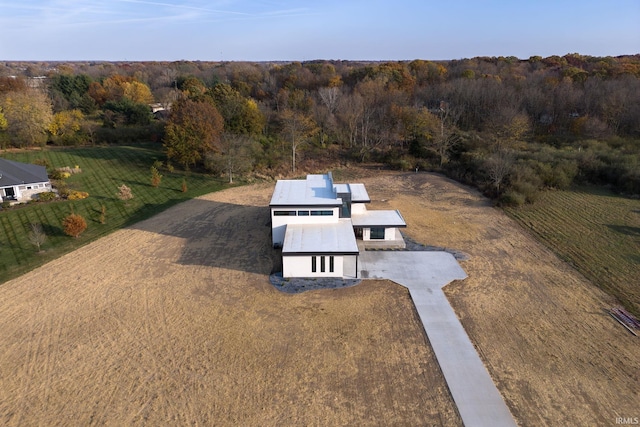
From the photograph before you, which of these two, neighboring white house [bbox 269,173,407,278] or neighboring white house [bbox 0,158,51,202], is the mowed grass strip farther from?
neighboring white house [bbox 0,158,51,202]

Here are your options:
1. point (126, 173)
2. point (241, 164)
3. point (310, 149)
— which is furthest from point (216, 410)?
point (310, 149)

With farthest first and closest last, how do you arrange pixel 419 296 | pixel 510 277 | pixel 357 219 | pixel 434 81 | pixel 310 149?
pixel 434 81, pixel 310 149, pixel 357 219, pixel 510 277, pixel 419 296

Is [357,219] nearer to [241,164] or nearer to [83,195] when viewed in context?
[241,164]

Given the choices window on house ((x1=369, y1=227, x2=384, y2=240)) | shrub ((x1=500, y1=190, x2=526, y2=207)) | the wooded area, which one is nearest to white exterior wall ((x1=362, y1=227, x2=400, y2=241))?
window on house ((x1=369, y1=227, x2=384, y2=240))

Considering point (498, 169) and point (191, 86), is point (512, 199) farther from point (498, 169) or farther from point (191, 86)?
point (191, 86)

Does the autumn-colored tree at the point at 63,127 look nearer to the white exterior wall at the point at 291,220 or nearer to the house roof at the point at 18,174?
the house roof at the point at 18,174
